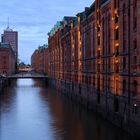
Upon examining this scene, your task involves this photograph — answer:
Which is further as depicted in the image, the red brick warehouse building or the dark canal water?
the dark canal water

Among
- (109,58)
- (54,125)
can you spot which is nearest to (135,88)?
(109,58)

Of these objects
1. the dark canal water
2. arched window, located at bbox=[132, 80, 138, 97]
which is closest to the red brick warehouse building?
arched window, located at bbox=[132, 80, 138, 97]

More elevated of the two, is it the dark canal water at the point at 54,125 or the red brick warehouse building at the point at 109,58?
the red brick warehouse building at the point at 109,58

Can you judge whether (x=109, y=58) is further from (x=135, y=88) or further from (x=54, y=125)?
(x=135, y=88)

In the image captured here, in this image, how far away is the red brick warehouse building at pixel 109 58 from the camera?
42.5 meters

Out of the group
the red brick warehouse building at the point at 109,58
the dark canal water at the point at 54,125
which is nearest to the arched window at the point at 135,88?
the red brick warehouse building at the point at 109,58

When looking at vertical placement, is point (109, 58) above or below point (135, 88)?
above

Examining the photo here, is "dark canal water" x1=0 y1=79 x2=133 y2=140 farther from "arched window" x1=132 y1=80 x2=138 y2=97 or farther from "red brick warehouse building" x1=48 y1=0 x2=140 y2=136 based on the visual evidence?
"arched window" x1=132 y1=80 x2=138 y2=97

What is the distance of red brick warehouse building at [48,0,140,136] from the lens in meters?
42.5

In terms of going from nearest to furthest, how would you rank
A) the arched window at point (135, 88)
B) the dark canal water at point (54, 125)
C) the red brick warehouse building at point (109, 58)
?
the arched window at point (135, 88)
the red brick warehouse building at point (109, 58)
the dark canal water at point (54, 125)

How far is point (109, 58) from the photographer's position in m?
54.0

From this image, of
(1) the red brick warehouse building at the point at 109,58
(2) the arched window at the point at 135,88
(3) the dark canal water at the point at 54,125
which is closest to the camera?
(2) the arched window at the point at 135,88

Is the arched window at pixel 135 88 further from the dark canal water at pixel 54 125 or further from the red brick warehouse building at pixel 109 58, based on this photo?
the dark canal water at pixel 54 125

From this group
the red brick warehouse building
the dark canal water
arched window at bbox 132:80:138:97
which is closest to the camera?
arched window at bbox 132:80:138:97
